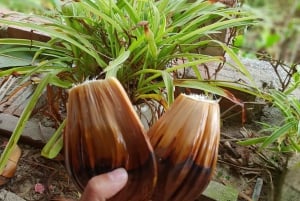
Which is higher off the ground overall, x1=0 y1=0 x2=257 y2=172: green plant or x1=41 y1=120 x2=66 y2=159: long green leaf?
x1=0 y1=0 x2=257 y2=172: green plant

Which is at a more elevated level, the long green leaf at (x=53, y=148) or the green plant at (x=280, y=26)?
the green plant at (x=280, y=26)

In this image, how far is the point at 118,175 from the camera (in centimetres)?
52

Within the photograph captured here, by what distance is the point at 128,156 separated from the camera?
522 millimetres

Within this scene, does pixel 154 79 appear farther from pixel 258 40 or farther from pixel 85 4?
pixel 258 40

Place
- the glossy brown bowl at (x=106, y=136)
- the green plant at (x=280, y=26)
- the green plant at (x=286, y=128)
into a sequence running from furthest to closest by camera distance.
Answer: the green plant at (x=286, y=128) < the glossy brown bowl at (x=106, y=136) < the green plant at (x=280, y=26)

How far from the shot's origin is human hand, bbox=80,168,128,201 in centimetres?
50

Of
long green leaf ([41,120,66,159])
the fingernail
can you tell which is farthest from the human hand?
Result: long green leaf ([41,120,66,159])

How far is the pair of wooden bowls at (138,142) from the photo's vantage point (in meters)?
0.50

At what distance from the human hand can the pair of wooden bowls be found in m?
0.01

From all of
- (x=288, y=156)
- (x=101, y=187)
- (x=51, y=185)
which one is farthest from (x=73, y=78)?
(x=288, y=156)

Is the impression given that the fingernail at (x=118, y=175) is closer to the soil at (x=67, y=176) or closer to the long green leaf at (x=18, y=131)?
the long green leaf at (x=18, y=131)

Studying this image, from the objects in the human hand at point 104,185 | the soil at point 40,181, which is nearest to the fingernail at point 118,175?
the human hand at point 104,185

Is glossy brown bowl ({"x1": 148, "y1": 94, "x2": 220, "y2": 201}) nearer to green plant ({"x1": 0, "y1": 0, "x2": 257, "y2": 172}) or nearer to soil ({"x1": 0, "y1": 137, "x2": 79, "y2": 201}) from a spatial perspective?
green plant ({"x1": 0, "y1": 0, "x2": 257, "y2": 172})

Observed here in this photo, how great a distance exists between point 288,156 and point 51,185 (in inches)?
20.9
